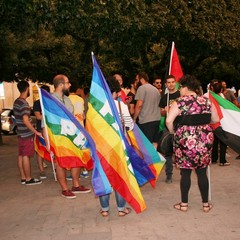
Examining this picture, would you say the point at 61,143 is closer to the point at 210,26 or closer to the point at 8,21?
the point at 8,21

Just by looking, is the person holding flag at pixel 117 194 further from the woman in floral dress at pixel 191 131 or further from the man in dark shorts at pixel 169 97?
the man in dark shorts at pixel 169 97

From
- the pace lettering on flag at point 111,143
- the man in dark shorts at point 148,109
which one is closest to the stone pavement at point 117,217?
the pace lettering on flag at point 111,143

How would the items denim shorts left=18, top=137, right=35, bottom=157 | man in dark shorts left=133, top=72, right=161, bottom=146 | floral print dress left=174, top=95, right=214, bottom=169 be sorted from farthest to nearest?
man in dark shorts left=133, top=72, right=161, bottom=146 < denim shorts left=18, top=137, right=35, bottom=157 < floral print dress left=174, top=95, right=214, bottom=169

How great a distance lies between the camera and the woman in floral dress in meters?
5.58

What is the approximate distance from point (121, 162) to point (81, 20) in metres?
4.57

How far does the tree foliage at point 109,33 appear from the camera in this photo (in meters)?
8.53

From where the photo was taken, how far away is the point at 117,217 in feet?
18.8

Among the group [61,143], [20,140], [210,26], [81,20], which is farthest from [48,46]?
[61,143]

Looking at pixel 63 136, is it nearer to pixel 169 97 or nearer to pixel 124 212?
pixel 124 212

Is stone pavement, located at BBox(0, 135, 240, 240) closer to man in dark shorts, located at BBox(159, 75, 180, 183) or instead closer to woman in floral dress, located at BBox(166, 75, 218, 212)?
man in dark shorts, located at BBox(159, 75, 180, 183)

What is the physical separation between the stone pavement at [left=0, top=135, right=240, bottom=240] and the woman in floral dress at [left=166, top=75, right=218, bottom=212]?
1.37 ft

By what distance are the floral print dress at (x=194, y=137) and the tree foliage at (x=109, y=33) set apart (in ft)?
10.7

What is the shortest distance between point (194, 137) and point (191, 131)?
0.09 metres

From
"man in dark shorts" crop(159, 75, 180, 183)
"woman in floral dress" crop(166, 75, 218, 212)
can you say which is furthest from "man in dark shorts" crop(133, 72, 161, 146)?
"woman in floral dress" crop(166, 75, 218, 212)
